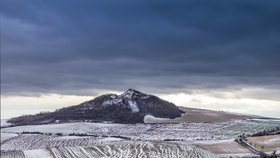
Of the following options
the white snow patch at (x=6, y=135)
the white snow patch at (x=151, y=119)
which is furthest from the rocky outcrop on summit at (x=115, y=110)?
the white snow patch at (x=6, y=135)

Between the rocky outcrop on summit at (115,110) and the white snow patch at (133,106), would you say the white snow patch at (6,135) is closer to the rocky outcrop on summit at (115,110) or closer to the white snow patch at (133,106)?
the rocky outcrop on summit at (115,110)

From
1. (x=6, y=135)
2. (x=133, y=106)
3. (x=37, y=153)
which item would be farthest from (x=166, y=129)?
(x=37, y=153)

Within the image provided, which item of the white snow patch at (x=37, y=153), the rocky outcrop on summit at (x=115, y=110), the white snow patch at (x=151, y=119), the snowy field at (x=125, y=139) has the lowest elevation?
the white snow patch at (x=37, y=153)

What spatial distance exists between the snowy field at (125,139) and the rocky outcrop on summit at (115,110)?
16.1 metres

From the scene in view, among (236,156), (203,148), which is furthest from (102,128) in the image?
(236,156)

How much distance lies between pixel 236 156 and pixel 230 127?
171ft

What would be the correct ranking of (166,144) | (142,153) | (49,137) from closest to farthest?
1. (142,153)
2. (166,144)
3. (49,137)

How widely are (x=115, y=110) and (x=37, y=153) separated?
81.7 m

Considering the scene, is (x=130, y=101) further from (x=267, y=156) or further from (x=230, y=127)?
(x=267, y=156)

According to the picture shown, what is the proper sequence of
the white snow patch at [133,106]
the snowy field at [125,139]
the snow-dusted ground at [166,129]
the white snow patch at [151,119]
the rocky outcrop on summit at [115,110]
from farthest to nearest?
the white snow patch at [133,106] < the rocky outcrop on summit at [115,110] < the white snow patch at [151,119] < the snow-dusted ground at [166,129] < the snowy field at [125,139]

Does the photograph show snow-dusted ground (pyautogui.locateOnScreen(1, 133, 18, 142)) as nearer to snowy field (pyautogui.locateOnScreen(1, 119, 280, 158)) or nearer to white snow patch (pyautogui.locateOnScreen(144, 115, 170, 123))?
snowy field (pyautogui.locateOnScreen(1, 119, 280, 158))

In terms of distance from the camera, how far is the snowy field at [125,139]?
294 feet

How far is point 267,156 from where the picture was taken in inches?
3068

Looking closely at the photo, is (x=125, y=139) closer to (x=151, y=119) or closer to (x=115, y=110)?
(x=151, y=119)
